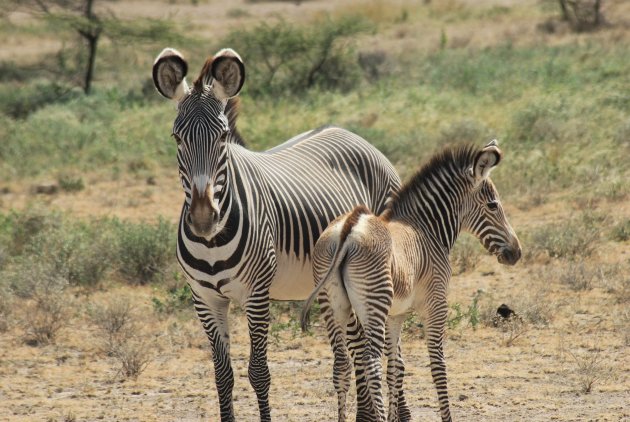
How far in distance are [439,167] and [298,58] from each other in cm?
1634

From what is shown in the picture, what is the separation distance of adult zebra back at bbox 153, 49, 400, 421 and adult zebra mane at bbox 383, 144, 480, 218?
0.68 m

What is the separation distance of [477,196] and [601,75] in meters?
14.9

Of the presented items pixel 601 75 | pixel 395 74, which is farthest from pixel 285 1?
pixel 601 75

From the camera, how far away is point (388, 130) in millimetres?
17719

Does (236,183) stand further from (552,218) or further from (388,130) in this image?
(388,130)

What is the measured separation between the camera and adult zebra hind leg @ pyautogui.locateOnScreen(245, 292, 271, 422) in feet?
21.4

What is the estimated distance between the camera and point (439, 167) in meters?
7.01

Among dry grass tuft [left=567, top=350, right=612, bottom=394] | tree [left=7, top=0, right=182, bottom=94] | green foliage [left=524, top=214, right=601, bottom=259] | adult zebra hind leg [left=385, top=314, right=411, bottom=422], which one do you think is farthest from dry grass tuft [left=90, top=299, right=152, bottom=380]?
tree [left=7, top=0, right=182, bottom=94]

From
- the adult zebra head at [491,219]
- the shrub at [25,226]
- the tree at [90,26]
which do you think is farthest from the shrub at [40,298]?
the tree at [90,26]

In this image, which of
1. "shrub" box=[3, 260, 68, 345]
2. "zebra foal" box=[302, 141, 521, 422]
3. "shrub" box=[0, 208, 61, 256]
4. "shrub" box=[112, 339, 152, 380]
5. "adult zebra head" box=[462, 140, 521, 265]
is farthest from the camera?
"shrub" box=[0, 208, 61, 256]

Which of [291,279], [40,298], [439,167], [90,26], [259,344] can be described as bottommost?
[40,298]

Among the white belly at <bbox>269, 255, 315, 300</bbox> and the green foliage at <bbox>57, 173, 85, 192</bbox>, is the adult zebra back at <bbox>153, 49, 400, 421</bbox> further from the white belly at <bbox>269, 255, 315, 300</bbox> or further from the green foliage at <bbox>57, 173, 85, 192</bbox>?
the green foliage at <bbox>57, 173, 85, 192</bbox>

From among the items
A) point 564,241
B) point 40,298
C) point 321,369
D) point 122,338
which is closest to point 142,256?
point 40,298

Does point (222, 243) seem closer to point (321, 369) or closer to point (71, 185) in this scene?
point (321, 369)
